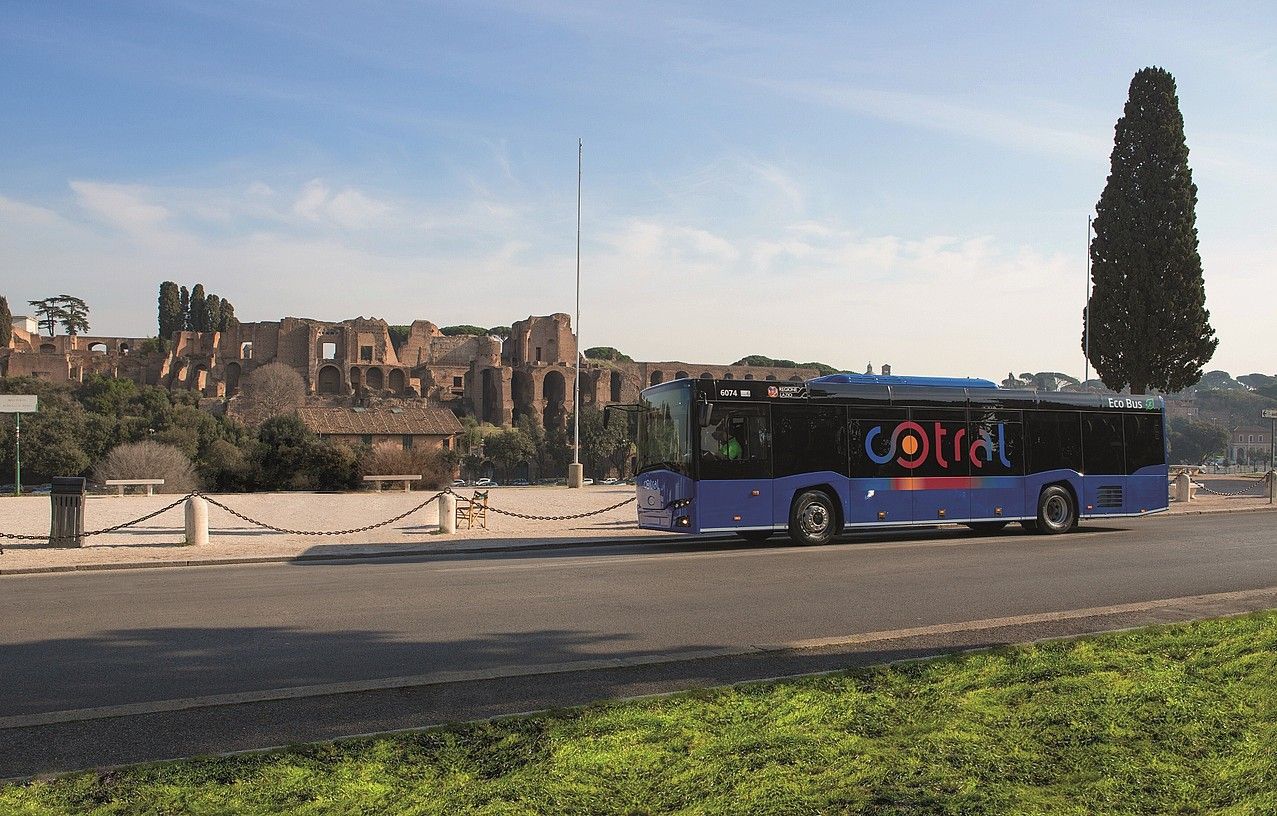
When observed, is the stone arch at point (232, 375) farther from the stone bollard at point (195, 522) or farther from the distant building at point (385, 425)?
the stone bollard at point (195, 522)

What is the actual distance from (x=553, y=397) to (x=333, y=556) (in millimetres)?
105341

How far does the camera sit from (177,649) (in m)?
8.51

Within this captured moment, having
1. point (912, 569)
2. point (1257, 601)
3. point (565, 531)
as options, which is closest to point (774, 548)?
point (912, 569)

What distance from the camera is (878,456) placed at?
17859mm

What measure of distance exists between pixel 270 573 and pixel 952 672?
33.8 feet

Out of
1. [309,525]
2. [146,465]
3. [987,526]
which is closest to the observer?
[987,526]

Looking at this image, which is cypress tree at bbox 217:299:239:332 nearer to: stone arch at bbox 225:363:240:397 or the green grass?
stone arch at bbox 225:363:240:397

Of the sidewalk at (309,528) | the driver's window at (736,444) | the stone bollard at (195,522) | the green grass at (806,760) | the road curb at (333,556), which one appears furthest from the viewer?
the stone bollard at (195,522)

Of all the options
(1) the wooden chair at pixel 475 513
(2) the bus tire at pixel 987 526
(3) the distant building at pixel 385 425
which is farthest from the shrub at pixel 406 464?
(3) the distant building at pixel 385 425

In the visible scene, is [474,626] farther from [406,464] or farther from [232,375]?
[232,375]

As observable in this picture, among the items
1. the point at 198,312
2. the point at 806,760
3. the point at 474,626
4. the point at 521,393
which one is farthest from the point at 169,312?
the point at 806,760

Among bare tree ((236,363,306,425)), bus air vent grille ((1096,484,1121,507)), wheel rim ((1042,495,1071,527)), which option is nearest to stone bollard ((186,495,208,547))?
wheel rim ((1042,495,1071,527))

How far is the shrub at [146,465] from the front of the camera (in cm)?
3750

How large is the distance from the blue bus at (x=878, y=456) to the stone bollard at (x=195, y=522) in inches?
306
